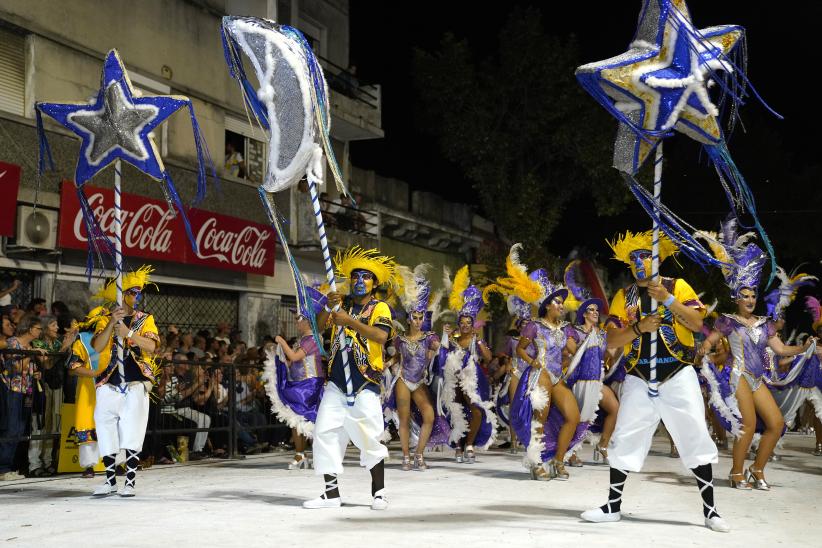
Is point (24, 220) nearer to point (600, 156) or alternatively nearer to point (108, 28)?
point (108, 28)

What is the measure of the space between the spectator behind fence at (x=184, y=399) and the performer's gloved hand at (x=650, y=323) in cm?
678

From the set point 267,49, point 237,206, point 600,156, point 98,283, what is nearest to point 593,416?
point 267,49

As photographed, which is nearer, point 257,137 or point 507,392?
point 507,392

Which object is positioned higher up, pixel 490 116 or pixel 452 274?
pixel 490 116

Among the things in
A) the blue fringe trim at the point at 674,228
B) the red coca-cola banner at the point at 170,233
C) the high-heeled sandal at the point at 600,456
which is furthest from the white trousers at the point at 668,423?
the red coca-cola banner at the point at 170,233

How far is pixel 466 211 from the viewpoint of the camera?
31516 mm

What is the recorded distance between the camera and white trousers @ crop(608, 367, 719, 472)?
7078 mm

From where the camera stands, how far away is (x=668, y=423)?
720 cm

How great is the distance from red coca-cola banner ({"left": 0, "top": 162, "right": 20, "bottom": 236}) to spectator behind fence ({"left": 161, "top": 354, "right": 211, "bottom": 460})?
296cm

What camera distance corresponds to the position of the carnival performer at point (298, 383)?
11531mm

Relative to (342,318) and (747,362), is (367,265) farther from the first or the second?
(747,362)

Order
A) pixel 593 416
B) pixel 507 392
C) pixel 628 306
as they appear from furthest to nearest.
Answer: pixel 507 392 < pixel 593 416 < pixel 628 306

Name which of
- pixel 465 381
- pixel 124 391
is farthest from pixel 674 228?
pixel 465 381

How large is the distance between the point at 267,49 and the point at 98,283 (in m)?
8.11
